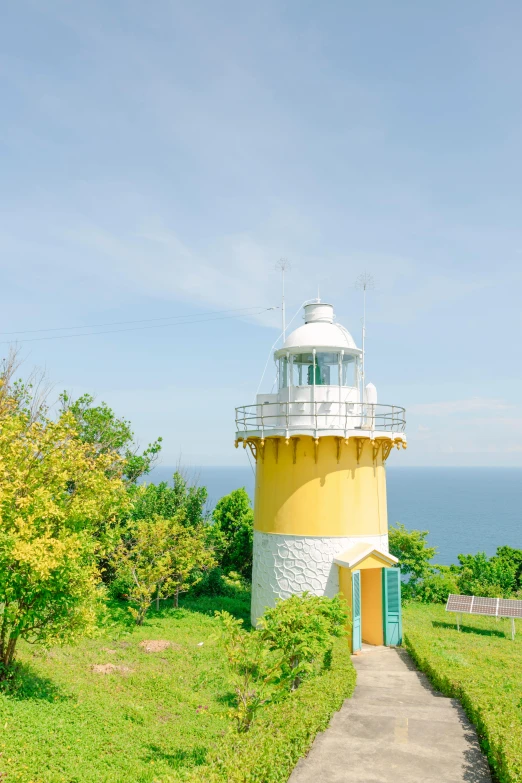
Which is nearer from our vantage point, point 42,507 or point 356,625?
point 42,507

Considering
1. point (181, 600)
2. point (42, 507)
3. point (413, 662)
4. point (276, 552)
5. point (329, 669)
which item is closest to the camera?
point (42, 507)

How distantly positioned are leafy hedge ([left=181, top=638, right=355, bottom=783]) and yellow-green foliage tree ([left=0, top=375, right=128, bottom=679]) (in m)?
4.84

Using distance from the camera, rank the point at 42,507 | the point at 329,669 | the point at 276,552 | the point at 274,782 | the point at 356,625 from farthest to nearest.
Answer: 1. the point at 276,552
2. the point at 356,625
3. the point at 329,669
4. the point at 42,507
5. the point at 274,782

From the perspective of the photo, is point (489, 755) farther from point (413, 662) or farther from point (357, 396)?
point (357, 396)

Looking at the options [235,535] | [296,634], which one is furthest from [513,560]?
[296,634]

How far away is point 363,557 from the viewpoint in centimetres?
1842

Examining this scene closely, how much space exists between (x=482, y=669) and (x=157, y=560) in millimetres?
12573

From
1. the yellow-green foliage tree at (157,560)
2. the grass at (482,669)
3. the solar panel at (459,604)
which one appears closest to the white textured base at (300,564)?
the grass at (482,669)

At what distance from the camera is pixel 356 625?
18.0 m

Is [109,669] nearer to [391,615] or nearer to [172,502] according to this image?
[391,615]

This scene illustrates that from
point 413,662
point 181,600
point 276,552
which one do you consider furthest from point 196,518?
point 413,662

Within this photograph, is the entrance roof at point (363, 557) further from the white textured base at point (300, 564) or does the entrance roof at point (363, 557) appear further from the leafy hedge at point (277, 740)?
the leafy hedge at point (277, 740)

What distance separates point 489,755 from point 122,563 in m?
17.2

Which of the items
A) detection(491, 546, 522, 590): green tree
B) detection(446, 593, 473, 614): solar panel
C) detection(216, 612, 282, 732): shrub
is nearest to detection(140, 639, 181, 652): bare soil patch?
detection(216, 612, 282, 732): shrub
